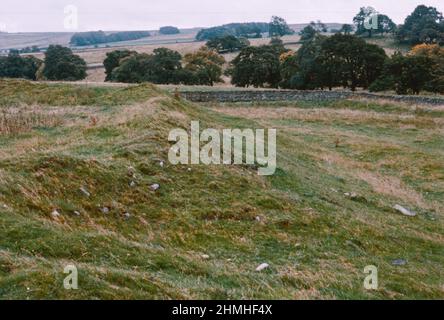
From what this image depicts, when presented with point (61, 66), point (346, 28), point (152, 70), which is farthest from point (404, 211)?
point (346, 28)

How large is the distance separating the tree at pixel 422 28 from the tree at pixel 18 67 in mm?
73927

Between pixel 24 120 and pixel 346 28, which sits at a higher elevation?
pixel 346 28

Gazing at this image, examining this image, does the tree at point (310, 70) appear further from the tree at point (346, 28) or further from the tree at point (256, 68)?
the tree at point (346, 28)

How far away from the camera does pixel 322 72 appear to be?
6731 centimetres

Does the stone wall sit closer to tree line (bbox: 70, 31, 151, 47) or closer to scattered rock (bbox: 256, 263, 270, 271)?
scattered rock (bbox: 256, 263, 270, 271)

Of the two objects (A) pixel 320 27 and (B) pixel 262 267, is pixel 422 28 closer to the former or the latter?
(A) pixel 320 27

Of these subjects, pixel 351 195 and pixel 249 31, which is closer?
pixel 351 195

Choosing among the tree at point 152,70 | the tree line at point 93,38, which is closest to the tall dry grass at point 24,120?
the tree at point 152,70

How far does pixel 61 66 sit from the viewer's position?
260 ft

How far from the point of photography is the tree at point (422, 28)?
10138cm

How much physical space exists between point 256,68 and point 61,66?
1193 inches

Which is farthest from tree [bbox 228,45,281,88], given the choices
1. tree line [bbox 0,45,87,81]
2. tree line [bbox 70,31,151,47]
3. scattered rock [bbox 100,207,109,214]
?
tree line [bbox 70,31,151,47]
